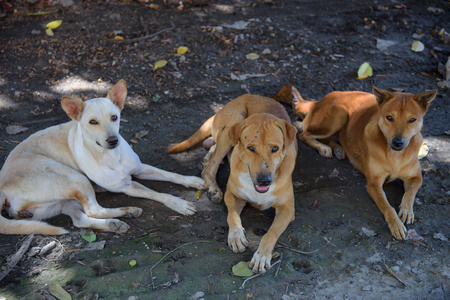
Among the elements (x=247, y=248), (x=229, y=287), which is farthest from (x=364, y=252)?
(x=229, y=287)

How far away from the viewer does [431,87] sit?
694 cm

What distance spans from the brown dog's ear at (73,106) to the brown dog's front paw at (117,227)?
112 centimetres

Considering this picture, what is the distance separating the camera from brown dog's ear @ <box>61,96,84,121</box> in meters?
4.11

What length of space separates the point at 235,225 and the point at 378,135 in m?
2.02

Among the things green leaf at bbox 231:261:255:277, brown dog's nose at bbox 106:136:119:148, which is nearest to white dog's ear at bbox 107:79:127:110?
brown dog's nose at bbox 106:136:119:148

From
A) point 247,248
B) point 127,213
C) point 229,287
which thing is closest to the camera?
point 229,287

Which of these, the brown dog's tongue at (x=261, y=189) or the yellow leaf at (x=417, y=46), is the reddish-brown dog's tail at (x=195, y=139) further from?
the yellow leaf at (x=417, y=46)

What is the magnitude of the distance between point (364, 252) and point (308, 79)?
145 inches

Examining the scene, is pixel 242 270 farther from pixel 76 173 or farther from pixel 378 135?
pixel 378 135

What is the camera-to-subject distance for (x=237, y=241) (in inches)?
157

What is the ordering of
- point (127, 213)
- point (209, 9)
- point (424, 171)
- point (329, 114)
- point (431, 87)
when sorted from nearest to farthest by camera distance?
point (127, 213), point (424, 171), point (329, 114), point (431, 87), point (209, 9)

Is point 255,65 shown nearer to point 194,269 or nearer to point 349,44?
point 349,44

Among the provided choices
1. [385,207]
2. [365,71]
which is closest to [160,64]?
[365,71]

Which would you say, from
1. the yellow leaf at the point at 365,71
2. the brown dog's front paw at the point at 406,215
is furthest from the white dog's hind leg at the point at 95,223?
the yellow leaf at the point at 365,71
